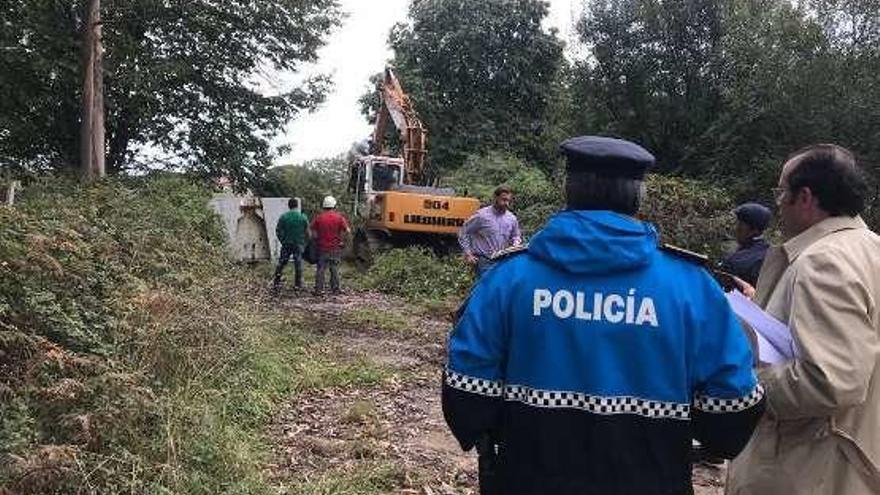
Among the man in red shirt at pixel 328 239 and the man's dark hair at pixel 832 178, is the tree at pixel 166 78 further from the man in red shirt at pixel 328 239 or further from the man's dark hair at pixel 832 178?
the man's dark hair at pixel 832 178

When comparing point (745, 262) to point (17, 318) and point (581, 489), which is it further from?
point (17, 318)

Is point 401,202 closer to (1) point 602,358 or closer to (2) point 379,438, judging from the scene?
(2) point 379,438

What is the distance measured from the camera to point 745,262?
18.2 ft

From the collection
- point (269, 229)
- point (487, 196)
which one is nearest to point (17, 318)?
point (269, 229)

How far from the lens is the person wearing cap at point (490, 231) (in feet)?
32.5

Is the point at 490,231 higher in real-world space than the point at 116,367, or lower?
higher

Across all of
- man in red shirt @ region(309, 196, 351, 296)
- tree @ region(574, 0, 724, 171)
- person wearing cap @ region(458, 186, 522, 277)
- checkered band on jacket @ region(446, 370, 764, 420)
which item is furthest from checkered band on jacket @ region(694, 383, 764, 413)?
tree @ region(574, 0, 724, 171)

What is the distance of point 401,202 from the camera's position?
704 inches

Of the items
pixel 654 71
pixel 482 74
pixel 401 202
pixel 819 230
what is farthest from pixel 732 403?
pixel 482 74

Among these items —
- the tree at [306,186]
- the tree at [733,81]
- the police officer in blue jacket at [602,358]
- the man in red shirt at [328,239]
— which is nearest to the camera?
the police officer in blue jacket at [602,358]

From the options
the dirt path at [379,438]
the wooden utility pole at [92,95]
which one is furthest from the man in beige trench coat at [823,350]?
the wooden utility pole at [92,95]

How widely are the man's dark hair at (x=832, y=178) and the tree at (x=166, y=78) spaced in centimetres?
1766

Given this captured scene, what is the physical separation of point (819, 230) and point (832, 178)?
Result: 6.3 inches

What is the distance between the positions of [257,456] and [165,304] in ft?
5.69
